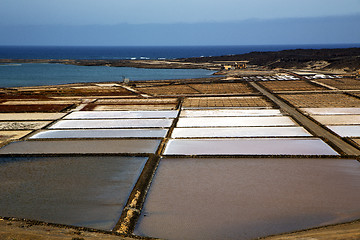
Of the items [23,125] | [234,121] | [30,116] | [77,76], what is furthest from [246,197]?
[77,76]

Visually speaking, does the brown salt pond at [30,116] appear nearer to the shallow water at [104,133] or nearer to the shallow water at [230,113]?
the shallow water at [104,133]

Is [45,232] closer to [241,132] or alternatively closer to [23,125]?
[241,132]

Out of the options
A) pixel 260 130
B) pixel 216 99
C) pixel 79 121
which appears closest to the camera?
pixel 260 130

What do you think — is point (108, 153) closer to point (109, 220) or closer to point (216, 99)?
point (109, 220)

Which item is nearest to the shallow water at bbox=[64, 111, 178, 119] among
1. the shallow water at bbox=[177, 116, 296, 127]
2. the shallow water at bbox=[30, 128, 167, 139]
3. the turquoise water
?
the shallow water at bbox=[177, 116, 296, 127]

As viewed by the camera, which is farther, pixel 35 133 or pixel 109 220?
pixel 35 133

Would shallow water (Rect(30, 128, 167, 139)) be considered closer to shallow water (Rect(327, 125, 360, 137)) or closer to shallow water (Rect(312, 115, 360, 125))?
shallow water (Rect(327, 125, 360, 137))

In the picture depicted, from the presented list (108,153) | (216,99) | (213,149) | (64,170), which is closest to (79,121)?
(108,153)
